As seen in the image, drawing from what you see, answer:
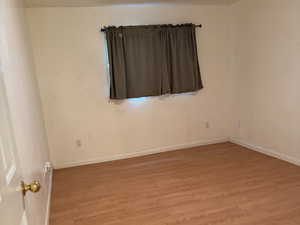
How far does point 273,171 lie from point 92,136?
8.52 ft

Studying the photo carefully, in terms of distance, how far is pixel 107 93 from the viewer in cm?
381

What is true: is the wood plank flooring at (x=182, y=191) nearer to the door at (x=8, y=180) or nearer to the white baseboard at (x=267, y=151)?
the white baseboard at (x=267, y=151)

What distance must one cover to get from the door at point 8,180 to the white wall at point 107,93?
275 cm

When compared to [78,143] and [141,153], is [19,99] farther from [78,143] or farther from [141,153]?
[141,153]

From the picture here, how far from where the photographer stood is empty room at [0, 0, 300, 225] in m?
2.89

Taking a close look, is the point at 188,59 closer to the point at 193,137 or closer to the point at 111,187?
the point at 193,137

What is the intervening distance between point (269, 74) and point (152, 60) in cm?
173

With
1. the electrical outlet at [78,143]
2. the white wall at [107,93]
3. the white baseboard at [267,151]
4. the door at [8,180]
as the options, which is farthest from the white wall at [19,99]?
the white baseboard at [267,151]

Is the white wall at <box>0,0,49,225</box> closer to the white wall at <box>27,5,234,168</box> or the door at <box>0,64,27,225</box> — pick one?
the door at <box>0,64,27,225</box>

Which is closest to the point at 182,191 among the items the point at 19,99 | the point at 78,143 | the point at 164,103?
the point at 164,103

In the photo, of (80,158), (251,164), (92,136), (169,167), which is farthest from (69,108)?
(251,164)

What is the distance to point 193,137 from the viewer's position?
4375 mm

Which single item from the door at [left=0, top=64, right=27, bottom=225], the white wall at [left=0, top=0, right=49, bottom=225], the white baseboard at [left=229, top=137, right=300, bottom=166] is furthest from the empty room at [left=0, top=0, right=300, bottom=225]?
the door at [left=0, top=64, right=27, bottom=225]

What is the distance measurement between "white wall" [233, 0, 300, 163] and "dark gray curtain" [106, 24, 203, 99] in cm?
83
